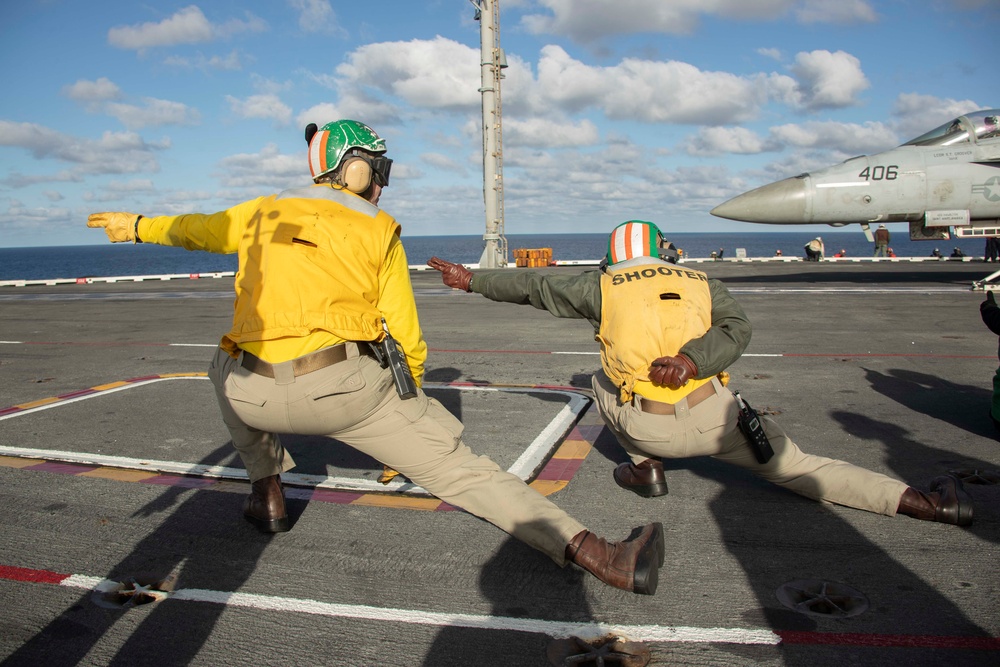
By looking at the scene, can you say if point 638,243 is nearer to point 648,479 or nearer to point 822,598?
point 648,479

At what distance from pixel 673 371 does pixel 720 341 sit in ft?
1.18

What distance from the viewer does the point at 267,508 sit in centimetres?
377

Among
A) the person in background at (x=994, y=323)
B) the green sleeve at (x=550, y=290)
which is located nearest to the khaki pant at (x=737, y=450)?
the green sleeve at (x=550, y=290)

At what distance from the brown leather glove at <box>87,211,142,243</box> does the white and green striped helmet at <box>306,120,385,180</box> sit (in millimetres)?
1054

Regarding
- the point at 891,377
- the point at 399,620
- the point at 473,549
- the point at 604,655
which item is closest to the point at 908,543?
the point at 604,655

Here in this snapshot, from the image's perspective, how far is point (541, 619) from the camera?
2.88m

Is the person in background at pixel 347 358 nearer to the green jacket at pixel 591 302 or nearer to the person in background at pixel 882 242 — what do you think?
the green jacket at pixel 591 302

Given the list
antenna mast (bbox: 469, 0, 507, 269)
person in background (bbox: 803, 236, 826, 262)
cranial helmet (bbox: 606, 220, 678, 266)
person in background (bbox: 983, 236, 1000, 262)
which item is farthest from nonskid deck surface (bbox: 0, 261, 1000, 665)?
person in background (bbox: 803, 236, 826, 262)

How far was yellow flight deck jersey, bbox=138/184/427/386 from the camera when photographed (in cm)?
312

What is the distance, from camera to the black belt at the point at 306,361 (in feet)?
→ 10.3

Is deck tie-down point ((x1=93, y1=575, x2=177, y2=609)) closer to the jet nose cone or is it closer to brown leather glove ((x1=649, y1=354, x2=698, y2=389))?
brown leather glove ((x1=649, y1=354, x2=698, y2=389))

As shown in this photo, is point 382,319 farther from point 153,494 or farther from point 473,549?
point 153,494

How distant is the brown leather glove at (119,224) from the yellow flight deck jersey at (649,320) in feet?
8.57

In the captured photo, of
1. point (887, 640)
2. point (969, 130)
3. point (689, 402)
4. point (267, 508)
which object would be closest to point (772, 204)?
point (969, 130)
